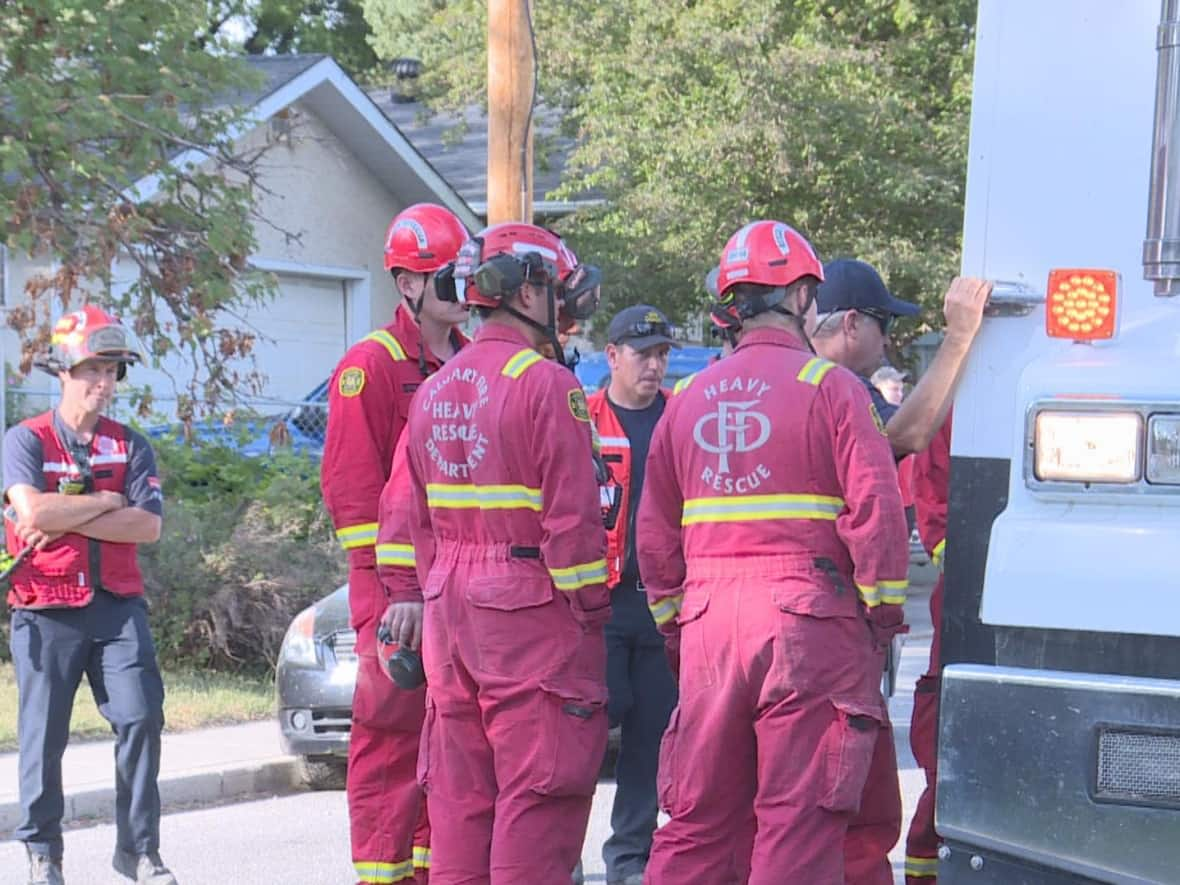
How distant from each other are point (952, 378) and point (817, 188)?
57.7ft

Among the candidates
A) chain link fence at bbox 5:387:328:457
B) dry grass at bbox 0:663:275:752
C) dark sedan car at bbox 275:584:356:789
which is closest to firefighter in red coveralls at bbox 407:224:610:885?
dark sedan car at bbox 275:584:356:789

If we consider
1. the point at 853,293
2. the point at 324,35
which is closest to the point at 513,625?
the point at 853,293

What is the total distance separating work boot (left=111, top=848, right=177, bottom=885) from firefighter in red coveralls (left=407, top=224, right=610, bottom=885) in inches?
73.6

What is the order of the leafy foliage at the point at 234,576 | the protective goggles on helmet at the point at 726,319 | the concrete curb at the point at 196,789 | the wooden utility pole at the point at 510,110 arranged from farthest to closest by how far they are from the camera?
the leafy foliage at the point at 234,576 < the wooden utility pole at the point at 510,110 < the concrete curb at the point at 196,789 < the protective goggles on helmet at the point at 726,319

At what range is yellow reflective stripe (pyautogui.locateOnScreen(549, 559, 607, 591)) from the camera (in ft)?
15.6

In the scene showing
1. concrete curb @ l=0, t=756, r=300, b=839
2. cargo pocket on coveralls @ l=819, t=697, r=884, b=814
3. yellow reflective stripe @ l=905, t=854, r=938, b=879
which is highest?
cargo pocket on coveralls @ l=819, t=697, r=884, b=814

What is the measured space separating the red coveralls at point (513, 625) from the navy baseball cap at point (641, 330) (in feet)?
7.59

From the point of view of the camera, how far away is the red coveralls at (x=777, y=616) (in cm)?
436

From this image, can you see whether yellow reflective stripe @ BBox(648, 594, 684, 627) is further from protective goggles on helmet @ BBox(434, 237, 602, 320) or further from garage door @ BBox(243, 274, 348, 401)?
garage door @ BBox(243, 274, 348, 401)

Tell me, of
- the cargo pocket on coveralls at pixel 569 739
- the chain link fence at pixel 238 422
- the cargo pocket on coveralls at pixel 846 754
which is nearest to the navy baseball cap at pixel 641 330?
the cargo pocket on coveralls at pixel 569 739

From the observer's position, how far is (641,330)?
7.35 m

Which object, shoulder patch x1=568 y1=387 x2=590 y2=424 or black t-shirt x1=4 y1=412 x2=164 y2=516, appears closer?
shoulder patch x1=568 y1=387 x2=590 y2=424

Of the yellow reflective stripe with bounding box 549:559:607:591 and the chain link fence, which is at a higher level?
the yellow reflective stripe with bounding box 549:559:607:591

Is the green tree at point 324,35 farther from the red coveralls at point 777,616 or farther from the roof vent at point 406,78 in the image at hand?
the red coveralls at point 777,616
